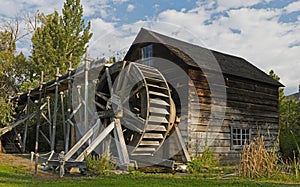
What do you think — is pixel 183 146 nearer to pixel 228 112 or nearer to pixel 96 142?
pixel 228 112

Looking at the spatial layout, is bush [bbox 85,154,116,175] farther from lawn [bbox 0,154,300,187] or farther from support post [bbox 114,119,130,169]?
support post [bbox 114,119,130,169]

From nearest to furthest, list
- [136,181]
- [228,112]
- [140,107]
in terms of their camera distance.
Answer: [136,181]
[140,107]
[228,112]

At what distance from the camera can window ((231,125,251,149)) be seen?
1303 centimetres

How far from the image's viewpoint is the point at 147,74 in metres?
11.2

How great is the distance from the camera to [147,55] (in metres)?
14.2

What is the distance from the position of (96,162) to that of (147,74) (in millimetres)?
3858

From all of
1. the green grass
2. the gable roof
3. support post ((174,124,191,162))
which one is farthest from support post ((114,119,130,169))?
the gable roof

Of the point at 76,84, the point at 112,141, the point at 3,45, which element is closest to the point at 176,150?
the point at 112,141

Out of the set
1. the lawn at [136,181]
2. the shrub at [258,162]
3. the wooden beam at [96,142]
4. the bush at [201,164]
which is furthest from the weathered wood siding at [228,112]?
the lawn at [136,181]

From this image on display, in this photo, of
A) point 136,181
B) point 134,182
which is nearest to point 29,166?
point 136,181

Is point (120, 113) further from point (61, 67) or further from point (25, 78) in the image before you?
point (25, 78)

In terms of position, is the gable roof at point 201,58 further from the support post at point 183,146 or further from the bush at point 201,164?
the bush at point 201,164

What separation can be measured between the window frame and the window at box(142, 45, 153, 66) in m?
4.30

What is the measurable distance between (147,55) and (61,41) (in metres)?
11.7
